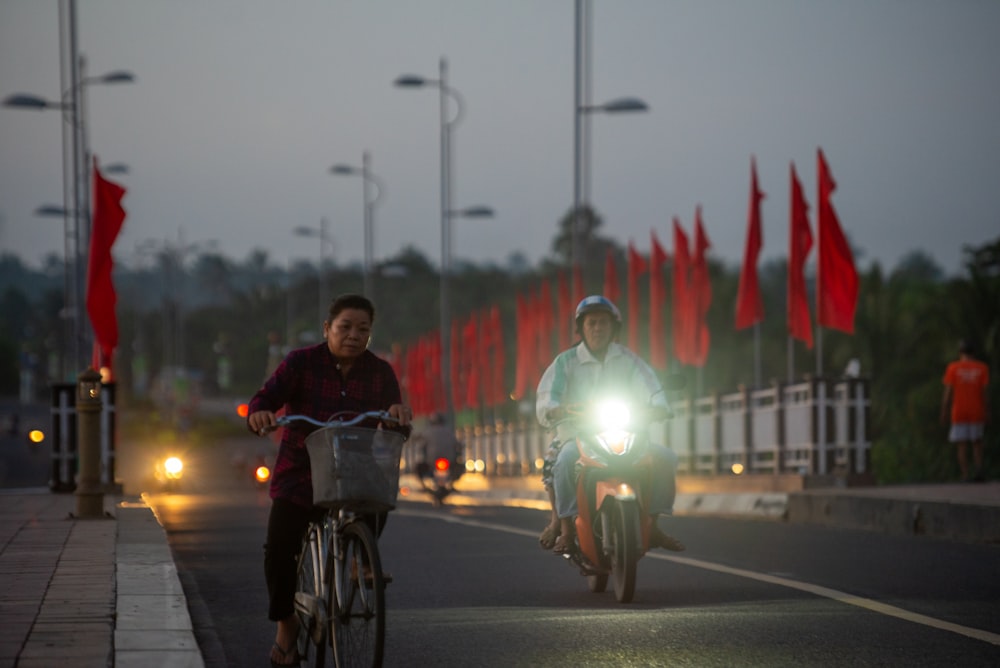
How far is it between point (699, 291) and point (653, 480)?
27856 millimetres

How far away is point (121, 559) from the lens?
11.1m

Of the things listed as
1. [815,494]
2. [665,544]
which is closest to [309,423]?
[665,544]

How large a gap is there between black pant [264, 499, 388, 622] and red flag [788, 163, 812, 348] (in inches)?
887

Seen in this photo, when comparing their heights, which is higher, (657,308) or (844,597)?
(657,308)

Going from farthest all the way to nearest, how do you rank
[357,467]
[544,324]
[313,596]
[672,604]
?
[544,324] → [672,604] → [313,596] → [357,467]

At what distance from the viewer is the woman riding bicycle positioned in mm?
7375

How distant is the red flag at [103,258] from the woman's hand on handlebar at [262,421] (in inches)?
722

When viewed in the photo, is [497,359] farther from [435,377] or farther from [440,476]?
[440,476]

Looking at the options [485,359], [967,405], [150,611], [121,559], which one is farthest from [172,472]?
[485,359]

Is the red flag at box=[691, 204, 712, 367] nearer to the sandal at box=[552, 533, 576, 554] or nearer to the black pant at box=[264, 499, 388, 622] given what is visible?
the sandal at box=[552, 533, 576, 554]

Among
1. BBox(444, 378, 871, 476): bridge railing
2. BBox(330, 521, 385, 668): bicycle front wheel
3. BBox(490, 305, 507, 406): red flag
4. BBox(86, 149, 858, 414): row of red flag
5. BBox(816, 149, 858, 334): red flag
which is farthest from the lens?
BBox(490, 305, 507, 406): red flag

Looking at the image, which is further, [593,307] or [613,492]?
[593,307]

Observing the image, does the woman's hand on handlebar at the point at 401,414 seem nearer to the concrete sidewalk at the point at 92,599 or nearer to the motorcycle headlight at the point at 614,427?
the concrete sidewalk at the point at 92,599

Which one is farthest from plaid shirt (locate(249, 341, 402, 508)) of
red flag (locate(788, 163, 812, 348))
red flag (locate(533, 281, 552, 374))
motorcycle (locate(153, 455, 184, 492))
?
red flag (locate(533, 281, 552, 374))
